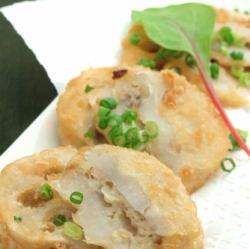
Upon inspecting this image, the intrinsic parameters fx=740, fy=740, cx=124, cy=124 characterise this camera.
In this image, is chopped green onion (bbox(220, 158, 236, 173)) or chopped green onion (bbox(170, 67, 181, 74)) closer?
chopped green onion (bbox(220, 158, 236, 173))

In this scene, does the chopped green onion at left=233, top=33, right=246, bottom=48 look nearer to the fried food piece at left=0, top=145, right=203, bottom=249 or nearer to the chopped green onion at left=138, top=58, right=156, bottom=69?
the chopped green onion at left=138, top=58, right=156, bottom=69

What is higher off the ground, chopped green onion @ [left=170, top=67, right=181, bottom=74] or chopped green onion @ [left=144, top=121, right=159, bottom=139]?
chopped green onion @ [left=144, top=121, right=159, bottom=139]

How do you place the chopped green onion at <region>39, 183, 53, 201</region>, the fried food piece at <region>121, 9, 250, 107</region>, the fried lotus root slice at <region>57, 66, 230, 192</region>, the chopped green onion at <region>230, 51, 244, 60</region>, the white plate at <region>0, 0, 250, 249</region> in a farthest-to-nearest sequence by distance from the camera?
the chopped green onion at <region>230, 51, 244, 60</region>, the fried food piece at <region>121, 9, 250, 107</region>, the fried lotus root slice at <region>57, 66, 230, 192</region>, the white plate at <region>0, 0, 250, 249</region>, the chopped green onion at <region>39, 183, 53, 201</region>

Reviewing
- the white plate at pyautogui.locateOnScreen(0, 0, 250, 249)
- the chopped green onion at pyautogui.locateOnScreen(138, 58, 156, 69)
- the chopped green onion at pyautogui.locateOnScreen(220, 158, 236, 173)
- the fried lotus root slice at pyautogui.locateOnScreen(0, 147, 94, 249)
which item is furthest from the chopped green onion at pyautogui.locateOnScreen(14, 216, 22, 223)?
the chopped green onion at pyautogui.locateOnScreen(138, 58, 156, 69)

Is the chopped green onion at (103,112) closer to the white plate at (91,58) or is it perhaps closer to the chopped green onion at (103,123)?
the chopped green onion at (103,123)

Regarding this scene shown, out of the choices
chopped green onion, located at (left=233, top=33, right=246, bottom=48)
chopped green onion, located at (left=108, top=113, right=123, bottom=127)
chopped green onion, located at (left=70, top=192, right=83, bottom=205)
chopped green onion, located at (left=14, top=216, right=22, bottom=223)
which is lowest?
chopped green onion, located at (left=233, top=33, right=246, bottom=48)

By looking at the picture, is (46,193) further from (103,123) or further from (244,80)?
(244,80)

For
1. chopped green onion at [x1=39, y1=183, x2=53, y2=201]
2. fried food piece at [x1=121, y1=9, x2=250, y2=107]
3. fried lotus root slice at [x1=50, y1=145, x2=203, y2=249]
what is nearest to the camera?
fried lotus root slice at [x1=50, y1=145, x2=203, y2=249]
